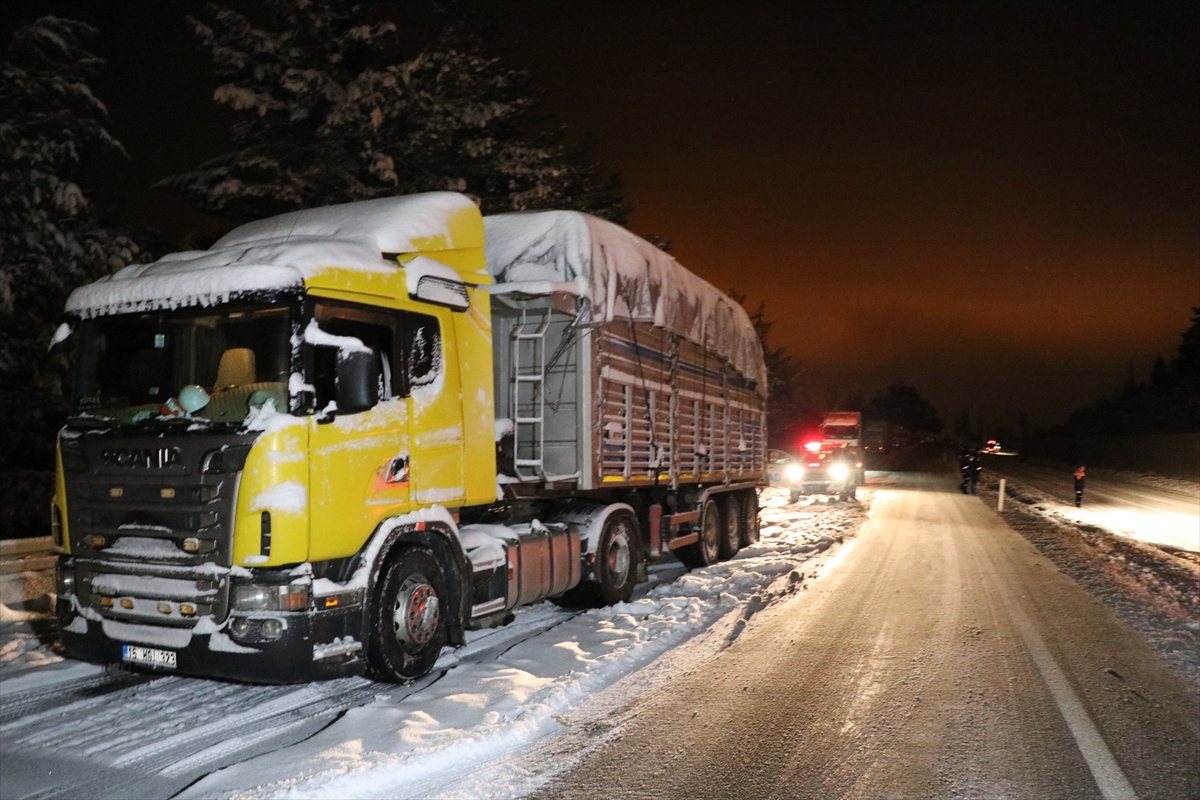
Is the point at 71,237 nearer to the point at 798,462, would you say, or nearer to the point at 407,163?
the point at 407,163

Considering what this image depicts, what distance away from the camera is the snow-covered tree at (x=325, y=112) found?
52.9 feet

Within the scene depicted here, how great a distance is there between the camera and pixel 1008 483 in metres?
38.2

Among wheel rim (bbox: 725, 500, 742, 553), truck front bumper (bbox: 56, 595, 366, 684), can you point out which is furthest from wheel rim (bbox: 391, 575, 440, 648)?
wheel rim (bbox: 725, 500, 742, 553)

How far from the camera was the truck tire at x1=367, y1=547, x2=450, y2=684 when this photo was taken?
627 cm

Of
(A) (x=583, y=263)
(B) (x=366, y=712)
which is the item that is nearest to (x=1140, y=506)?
(A) (x=583, y=263)

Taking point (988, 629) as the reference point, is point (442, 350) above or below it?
above

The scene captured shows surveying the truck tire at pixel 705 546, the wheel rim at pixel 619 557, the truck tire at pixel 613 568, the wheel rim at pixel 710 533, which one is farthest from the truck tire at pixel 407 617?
the wheel rim at pixel 710 533

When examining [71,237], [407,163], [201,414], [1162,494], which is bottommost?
[1162,494]

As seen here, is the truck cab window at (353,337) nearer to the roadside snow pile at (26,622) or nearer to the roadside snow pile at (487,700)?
the roadside snow pile at (487,700)

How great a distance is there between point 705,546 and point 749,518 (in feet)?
9.44

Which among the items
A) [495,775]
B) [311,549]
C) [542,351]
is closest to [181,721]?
[311,549]

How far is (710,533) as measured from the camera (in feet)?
44.0

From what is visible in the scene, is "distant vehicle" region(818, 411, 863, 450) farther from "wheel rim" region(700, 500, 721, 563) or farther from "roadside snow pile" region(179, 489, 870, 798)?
"roadside snow pile" region(179, 489, 870, 798)

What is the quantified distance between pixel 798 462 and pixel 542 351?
19.9 meters
